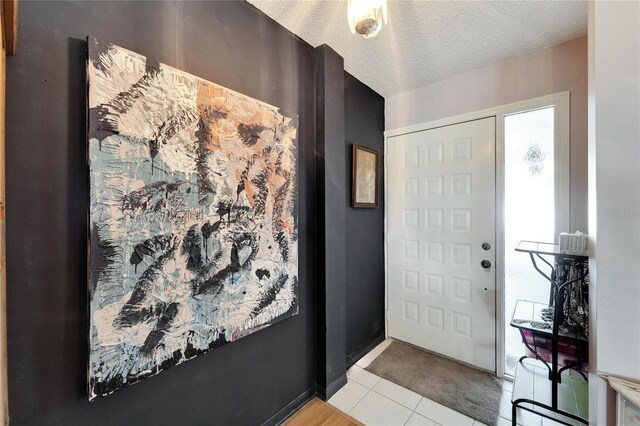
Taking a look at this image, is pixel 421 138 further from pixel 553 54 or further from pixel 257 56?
pixel 257 56

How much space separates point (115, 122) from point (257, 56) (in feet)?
2.96

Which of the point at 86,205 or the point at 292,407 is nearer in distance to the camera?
the point at 86,205

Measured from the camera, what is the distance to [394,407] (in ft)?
5.67

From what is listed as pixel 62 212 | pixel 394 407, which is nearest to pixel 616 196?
pixel 394 407

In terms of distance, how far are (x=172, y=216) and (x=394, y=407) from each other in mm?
1877

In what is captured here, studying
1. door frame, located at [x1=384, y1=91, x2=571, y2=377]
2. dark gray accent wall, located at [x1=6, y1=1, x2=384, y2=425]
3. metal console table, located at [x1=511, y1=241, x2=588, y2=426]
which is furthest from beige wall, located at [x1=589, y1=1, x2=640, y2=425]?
dark gray accent wall, located at [x1=6, y1=1, x2=384, y2=425]

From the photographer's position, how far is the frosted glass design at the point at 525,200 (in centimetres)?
188

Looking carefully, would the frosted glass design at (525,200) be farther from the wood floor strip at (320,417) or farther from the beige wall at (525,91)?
the wood floor strip at (320,417)

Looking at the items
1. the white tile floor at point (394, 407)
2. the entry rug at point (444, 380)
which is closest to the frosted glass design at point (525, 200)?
the entry rug at point (444, 380)

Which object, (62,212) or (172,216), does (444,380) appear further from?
(62,212)

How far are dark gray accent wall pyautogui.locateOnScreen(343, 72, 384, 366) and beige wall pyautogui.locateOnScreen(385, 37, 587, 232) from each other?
34cm

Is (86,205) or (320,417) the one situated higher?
(86,205)

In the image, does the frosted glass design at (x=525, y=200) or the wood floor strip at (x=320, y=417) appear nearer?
the wood floor strip at (x=320, y=417)

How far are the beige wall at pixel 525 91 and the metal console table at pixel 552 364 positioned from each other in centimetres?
64
